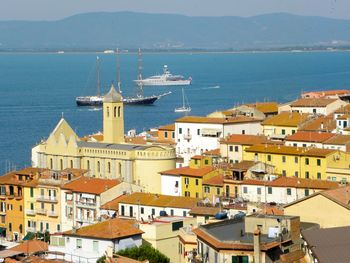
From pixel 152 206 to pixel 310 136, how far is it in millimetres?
12064

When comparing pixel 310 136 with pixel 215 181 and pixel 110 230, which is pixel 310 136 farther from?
pixel 110 230

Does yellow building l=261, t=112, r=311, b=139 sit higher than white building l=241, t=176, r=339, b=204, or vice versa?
yellow building l=261, t=112, r=311, b=139

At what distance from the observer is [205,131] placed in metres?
55.4

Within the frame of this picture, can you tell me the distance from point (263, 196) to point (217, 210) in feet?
17.1

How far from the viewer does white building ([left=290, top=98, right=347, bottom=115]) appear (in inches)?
2344

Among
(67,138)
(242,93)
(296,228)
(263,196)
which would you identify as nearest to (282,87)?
(242,93)

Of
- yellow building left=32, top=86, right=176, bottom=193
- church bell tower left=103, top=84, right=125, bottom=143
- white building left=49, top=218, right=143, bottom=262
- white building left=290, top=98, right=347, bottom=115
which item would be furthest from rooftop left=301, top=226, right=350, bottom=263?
white building left=290, top=98, right=347, bottom=115

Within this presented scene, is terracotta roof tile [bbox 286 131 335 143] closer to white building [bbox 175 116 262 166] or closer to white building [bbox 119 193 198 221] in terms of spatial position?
white building [bbox 175 116 262 166]

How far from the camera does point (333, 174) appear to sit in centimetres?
4428

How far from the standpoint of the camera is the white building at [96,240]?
31031mm

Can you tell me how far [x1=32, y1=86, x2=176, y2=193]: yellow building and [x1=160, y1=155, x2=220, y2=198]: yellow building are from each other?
2.83 feet

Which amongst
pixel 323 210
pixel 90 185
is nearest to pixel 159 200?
pixel 90 185

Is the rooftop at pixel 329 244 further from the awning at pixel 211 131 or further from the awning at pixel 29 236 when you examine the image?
the awning at pixel 211 131

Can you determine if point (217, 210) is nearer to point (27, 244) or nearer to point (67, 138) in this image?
point (27, 244)
